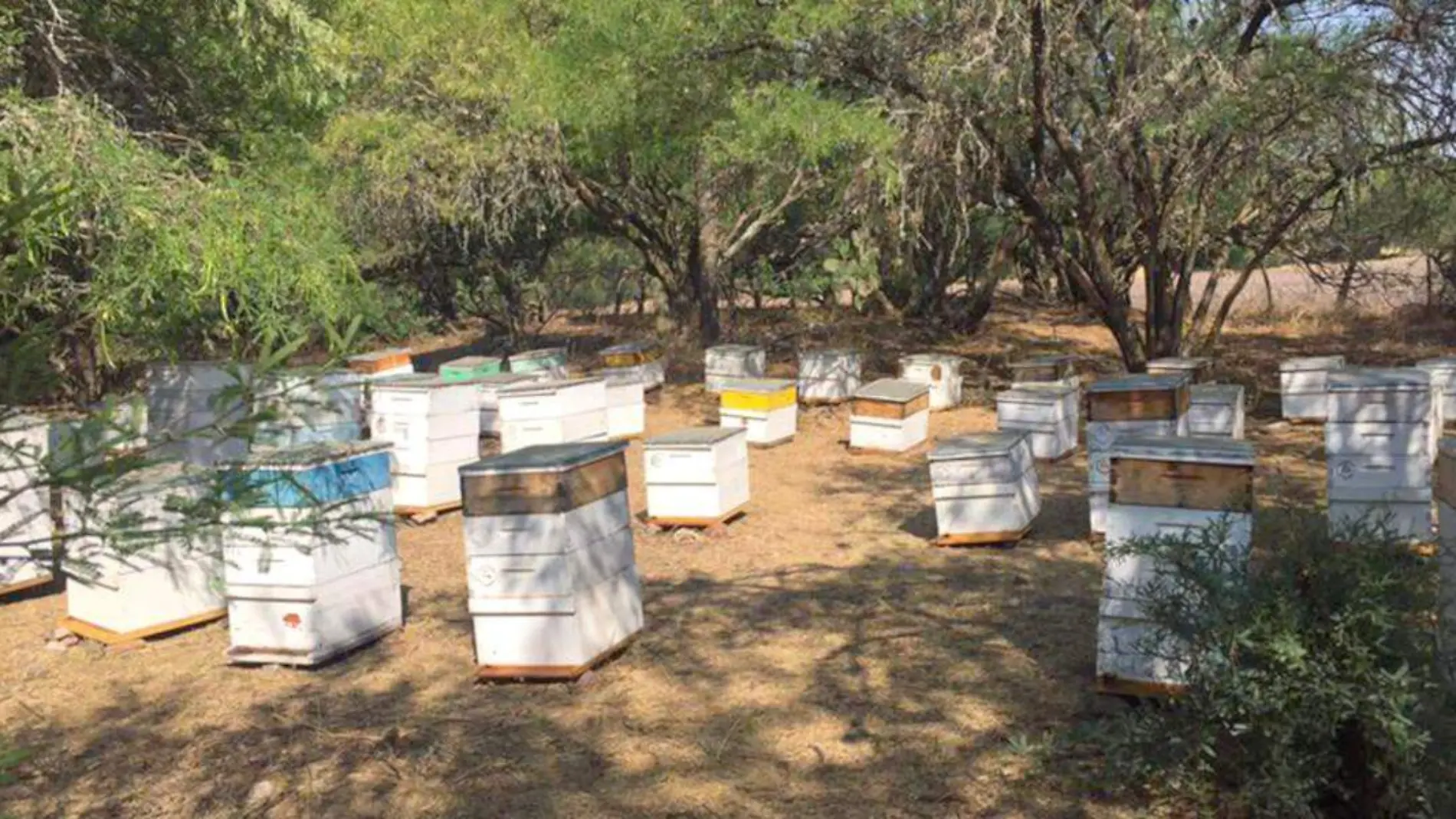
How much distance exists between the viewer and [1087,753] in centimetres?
407

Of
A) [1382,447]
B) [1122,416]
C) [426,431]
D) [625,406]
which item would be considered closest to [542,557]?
[426,431]

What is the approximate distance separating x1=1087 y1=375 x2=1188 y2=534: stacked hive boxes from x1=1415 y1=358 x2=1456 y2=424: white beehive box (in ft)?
14.7

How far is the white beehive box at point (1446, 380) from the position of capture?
10016 mm

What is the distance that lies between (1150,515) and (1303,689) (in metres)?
1.19

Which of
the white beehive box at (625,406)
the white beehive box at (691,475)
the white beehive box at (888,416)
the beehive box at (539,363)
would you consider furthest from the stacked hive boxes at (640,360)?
the white beehive box at (691,475)

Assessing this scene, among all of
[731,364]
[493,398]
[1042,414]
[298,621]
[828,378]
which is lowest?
[298,621]

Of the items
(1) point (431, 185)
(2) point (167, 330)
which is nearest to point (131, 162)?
(2) point (167, 330)

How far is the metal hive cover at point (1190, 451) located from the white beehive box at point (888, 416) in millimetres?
6008

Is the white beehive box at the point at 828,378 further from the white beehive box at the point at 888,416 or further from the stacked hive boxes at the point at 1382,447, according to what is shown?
the stacked hive boxes at the point at 1382,447

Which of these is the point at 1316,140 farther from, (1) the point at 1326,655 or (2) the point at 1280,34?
(1) the point at 1326,655

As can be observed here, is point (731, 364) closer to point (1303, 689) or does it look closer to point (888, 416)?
point (888, 416)

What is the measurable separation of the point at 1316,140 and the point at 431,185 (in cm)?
1053

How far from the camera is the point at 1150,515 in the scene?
14.4 ft

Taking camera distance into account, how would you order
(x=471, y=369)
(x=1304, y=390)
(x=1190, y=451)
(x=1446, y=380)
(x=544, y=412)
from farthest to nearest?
(x=471, y=369)
(x=1304, y=390)
(x=1446, y=380)
(x=544, y=412)
(x=1190, y=451)
